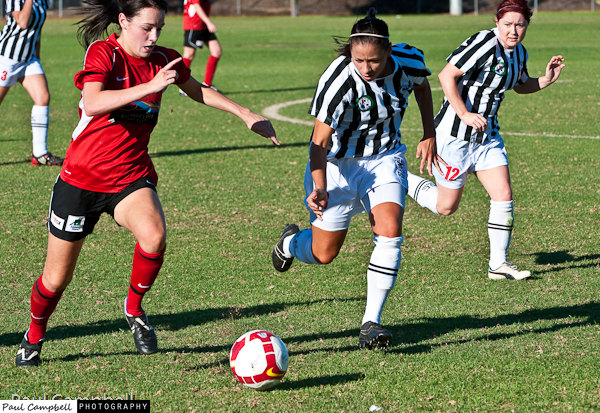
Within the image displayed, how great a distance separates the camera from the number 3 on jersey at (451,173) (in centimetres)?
747

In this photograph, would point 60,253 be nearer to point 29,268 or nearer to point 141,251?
point 141,251

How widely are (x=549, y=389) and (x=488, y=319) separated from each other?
1.27 metres

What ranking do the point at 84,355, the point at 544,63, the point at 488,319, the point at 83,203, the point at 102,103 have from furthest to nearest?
the point at 544,63, the point at 488,319, the point at 84,355, the point at 83,203, the point at 102,103

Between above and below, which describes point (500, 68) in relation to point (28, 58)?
above

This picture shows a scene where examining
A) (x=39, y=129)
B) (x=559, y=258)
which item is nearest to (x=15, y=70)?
(x=39, y=129)

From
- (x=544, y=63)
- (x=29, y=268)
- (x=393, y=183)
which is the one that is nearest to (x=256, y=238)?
(x=29, y=268)

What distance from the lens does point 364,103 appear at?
572 cm

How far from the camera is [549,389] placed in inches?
195

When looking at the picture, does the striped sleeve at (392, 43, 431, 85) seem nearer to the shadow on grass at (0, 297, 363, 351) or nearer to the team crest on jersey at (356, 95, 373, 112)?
the team crest on jersey at (356, 95, 373, 112)

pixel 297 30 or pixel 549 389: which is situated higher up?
pixel 549 389

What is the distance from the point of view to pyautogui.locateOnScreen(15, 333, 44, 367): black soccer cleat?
5.39 m

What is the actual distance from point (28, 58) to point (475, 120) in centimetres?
673

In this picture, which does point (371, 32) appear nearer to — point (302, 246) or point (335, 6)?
point (302, 246)

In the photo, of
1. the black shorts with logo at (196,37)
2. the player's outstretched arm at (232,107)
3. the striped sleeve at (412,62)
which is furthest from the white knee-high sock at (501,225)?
the black shorts with logo at (196,37)
